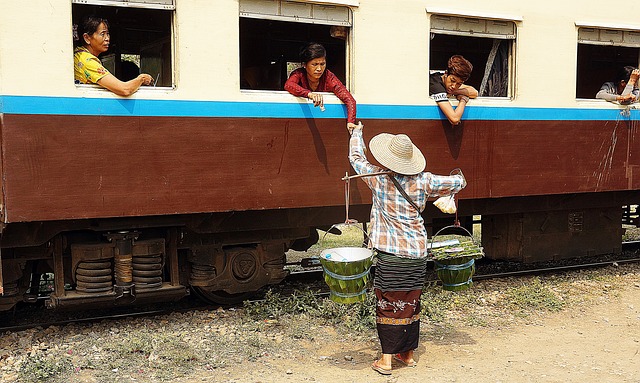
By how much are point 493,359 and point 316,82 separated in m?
2.71

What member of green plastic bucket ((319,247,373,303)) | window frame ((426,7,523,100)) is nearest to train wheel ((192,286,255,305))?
green plastic bucket ((319,247,373,303))

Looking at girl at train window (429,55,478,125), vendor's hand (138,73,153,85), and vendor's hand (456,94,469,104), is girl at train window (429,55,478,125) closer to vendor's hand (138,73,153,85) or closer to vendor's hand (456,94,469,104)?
vendor's hand (456,94,469,104)

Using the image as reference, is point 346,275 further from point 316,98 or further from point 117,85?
point 117,85

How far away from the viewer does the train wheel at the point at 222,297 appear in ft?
21.3

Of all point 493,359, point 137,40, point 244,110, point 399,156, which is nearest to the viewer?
point 399,156

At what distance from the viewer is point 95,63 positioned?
16.9 ft

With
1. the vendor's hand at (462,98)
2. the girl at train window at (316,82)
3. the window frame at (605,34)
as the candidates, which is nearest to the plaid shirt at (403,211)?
the girl at train window at (316,82)

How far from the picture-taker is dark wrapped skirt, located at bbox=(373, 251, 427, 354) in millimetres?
4707

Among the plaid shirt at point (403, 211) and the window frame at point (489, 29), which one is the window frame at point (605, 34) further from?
the plaid shirt at point (403, 211)

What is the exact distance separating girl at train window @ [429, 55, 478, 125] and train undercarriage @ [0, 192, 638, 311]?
3.76 ft

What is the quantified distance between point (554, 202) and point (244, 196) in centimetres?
382

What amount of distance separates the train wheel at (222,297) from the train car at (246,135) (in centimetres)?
3

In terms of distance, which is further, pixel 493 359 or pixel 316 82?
pixel 316 82

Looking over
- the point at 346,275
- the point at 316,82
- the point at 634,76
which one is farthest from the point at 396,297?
the point at 634,76
